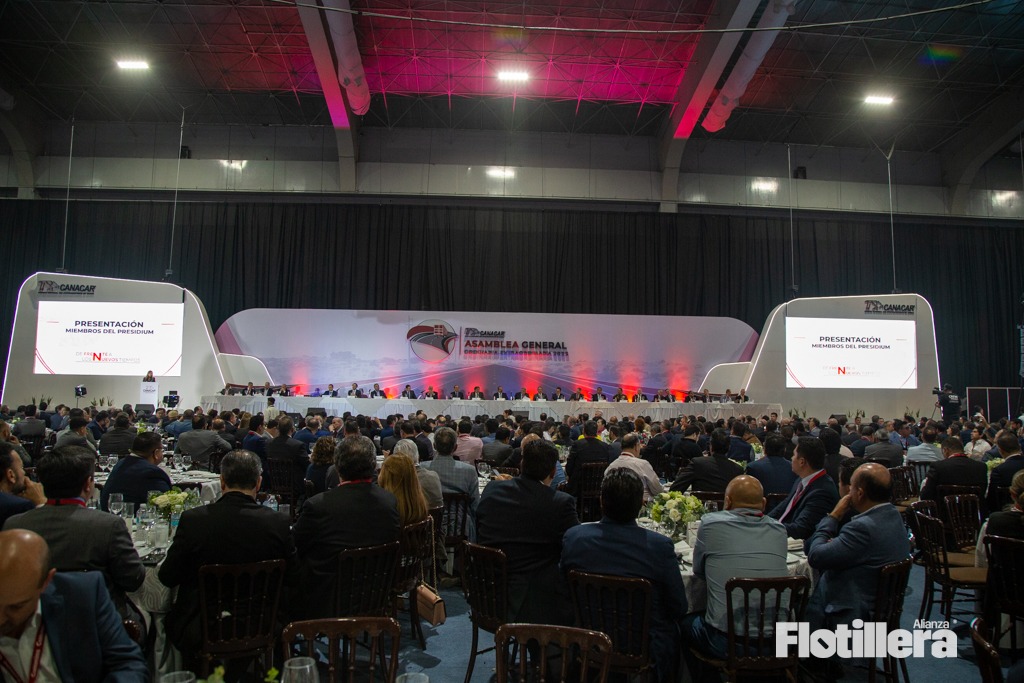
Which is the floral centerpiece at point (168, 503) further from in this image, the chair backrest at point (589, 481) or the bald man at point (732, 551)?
the chair backrest at point (589, 481)

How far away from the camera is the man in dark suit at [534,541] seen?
3014 millimetres

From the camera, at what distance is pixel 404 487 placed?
142 inches

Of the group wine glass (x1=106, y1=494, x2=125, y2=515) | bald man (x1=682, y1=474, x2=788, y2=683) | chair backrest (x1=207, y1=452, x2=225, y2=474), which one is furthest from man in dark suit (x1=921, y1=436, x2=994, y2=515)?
chair backrest (x1=207, y1=452, x2=225, y2=474)

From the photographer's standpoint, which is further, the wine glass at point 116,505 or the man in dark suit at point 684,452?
the man in dark suit at point 684,452

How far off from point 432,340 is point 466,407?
330cm

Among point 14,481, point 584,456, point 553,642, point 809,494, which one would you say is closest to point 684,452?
point 584,456

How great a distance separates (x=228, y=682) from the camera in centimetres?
293

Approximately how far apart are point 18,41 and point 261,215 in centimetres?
596

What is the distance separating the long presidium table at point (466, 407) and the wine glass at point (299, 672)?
40.0ft

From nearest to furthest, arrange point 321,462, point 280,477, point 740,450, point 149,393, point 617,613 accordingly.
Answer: point 617,613 < point 321,462 < point 280,477 < point 740,450 < point 149,393

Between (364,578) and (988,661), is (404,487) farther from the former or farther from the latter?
(988,661)

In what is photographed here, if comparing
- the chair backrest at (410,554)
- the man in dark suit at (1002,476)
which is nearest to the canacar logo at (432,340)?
the man in dark suit at (1002,476)

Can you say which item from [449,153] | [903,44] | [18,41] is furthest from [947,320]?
[18,41]

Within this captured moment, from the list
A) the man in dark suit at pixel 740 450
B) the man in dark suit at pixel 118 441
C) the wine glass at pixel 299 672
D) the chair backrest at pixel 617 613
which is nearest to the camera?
the wine glass at pixel 299 672
